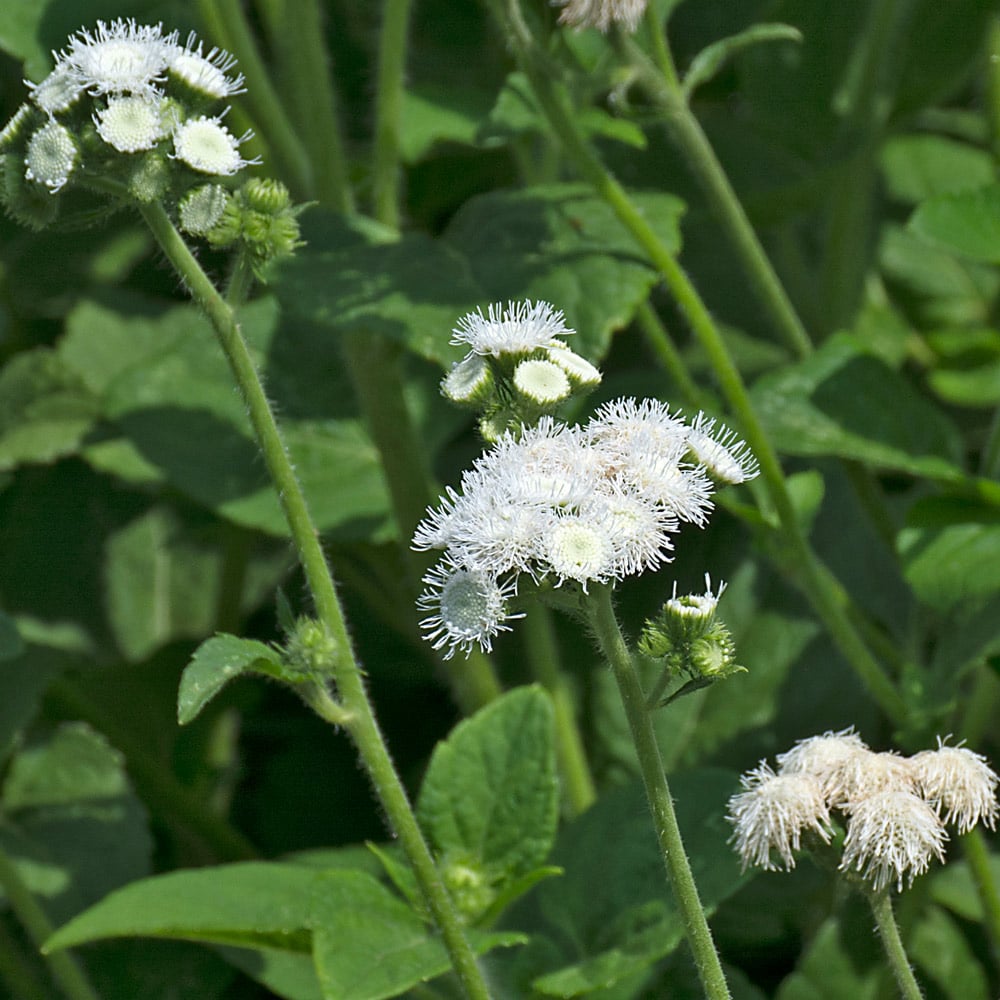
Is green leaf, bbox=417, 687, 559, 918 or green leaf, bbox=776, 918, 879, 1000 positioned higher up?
green leaf, bbox=417, 687, 559, 918

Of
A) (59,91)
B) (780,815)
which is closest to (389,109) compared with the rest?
(59,91)

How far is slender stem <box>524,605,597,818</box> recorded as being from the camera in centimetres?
203

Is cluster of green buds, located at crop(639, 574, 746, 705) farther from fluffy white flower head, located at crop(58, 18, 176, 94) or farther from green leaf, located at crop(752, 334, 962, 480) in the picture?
green leaf, located at crop(752, 334, 962, 480)

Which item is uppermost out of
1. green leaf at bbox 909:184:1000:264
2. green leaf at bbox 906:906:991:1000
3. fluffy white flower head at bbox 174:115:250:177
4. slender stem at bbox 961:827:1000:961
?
fluffy white flower head at bbox 174:115:250:177

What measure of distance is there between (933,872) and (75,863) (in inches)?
48.0

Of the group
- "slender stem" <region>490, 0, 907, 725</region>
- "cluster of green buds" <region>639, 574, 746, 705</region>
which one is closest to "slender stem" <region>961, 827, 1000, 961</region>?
A: "slender stem" <region>490, 0, 907, 725</region>

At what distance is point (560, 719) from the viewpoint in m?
2.05

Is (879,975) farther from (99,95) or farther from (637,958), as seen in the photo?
(99,95)

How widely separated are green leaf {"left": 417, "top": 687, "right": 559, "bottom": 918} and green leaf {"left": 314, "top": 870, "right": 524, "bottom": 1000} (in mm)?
125

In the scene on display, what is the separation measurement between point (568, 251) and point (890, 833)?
937 mm

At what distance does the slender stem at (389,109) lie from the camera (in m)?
1.98

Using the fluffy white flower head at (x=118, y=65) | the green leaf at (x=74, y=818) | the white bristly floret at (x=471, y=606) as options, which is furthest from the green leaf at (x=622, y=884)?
the fluffy white flower head at (x=118, y=65)

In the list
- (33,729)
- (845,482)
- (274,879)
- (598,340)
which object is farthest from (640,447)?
(33,729)

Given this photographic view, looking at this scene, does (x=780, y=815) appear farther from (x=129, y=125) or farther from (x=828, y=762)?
(x=129, y=125)
